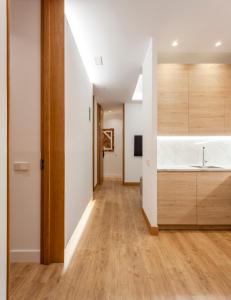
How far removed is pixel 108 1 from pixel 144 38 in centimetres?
96

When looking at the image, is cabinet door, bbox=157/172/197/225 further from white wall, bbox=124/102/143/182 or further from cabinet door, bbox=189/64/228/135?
white wall, bbox=124/102/143/182

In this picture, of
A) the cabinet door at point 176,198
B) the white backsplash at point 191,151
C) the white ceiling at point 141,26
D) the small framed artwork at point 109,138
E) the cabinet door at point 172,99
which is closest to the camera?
the white ceiling at point 141,26

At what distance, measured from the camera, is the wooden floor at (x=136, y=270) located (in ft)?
6.04

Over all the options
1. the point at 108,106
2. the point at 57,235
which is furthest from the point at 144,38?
the point at 108,106

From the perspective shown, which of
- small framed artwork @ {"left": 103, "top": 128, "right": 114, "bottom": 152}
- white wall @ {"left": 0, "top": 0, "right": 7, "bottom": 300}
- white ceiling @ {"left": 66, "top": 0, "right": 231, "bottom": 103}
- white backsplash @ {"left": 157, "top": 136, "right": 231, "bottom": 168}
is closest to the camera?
white wall @ {"left": 0, "top": 0, "right": 7, "bottom": 300}

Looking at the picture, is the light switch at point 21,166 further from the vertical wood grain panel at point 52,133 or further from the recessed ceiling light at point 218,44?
the recessed ceiling light at point 218,44

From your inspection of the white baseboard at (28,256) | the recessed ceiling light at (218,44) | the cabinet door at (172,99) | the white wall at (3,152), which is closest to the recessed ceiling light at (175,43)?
the cabinet door at (172,99)

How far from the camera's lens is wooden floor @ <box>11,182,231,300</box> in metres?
1.84

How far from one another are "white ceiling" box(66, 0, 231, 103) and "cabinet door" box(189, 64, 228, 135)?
37cm

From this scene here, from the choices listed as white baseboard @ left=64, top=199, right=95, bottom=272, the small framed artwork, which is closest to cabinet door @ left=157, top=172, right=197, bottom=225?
white baseboard @ left=64, top=199, right=95, bottom=272

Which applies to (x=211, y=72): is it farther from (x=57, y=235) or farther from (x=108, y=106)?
(x=108, y=106)

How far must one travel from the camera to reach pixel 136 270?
2.19 metres

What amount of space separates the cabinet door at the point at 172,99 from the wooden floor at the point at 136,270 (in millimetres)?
1639

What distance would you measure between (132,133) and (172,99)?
4112mm
